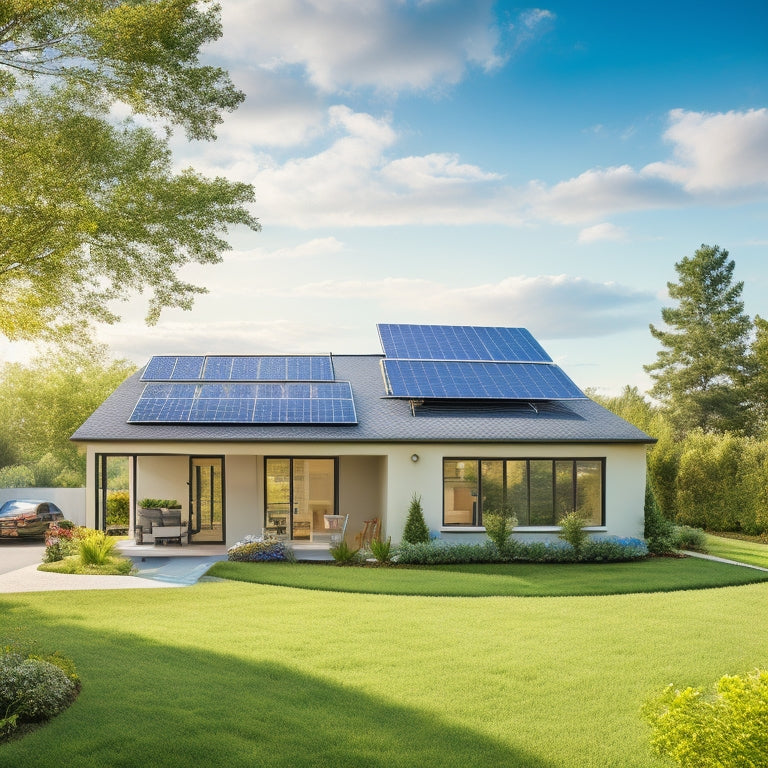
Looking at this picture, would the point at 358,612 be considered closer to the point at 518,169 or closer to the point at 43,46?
the point at 43,46

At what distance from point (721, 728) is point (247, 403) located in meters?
16.2

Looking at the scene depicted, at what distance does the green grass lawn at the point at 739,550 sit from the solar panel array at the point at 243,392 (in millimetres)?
10388

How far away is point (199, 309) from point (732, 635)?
10633 millimetres

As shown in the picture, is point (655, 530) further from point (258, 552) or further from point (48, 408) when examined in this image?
point (48, 408)

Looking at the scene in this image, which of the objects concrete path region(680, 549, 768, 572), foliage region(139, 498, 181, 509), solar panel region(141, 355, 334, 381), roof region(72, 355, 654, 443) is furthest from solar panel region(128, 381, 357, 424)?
concrete path region(680, 549, 768, 572)

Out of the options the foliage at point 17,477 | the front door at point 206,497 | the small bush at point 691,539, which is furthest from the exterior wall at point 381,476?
the foliage at point 17,477

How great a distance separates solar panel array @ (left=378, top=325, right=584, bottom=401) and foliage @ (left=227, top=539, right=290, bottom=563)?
5409 mm

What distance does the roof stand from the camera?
18.0 meters

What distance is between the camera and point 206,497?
2019 centimetres

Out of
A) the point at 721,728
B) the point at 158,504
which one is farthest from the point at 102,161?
the point at 721,728

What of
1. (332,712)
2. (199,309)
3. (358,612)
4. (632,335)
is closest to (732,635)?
(358,612)

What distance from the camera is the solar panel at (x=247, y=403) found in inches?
747

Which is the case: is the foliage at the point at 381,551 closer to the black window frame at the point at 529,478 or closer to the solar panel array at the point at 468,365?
the black window frame at the point at 529,478

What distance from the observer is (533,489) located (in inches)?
743
